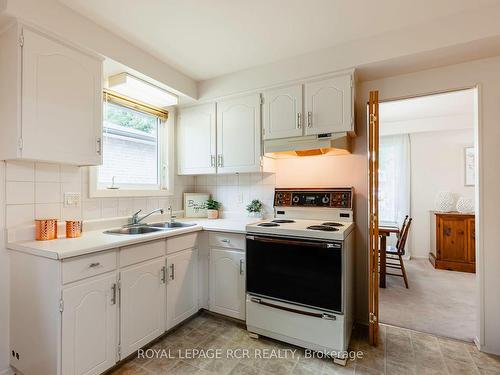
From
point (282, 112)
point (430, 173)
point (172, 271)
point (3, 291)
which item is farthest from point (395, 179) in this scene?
point (3, 291)

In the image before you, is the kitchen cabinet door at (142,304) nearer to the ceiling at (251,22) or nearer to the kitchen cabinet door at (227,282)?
the kitchen cabinet door at (227,282)

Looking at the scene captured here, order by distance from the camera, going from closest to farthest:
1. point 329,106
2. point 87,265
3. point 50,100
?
point 87,265 → point 50,100 → point 329,106

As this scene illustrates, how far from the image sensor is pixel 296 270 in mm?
1987

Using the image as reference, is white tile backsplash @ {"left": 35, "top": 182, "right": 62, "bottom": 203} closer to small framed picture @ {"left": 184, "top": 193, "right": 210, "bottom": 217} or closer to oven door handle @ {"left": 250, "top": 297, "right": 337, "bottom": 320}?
small framed picture @ {"left": 184, "top": 193, "right": 210, "bottom": 217}

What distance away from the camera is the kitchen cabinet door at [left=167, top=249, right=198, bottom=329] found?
85.0 inches

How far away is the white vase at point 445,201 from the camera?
4293 mm

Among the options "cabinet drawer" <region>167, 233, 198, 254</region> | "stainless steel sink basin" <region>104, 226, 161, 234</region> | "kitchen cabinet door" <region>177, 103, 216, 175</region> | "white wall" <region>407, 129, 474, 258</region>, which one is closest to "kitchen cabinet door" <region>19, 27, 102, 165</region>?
"stainless steel sink basin" <region>104, 226, 161, 234</region>

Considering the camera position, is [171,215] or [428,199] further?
[428,199]

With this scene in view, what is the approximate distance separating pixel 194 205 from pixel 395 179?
3.76 meters

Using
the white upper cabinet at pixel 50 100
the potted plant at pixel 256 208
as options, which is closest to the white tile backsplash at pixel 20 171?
the white upper cabinet at pixel 50 100

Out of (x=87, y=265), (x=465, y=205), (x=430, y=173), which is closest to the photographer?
(x=87, y=265)

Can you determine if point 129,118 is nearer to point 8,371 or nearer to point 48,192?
point 48,192

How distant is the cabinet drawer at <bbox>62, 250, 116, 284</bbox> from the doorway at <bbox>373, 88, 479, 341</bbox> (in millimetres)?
2780

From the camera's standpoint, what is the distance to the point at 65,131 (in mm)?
1777
